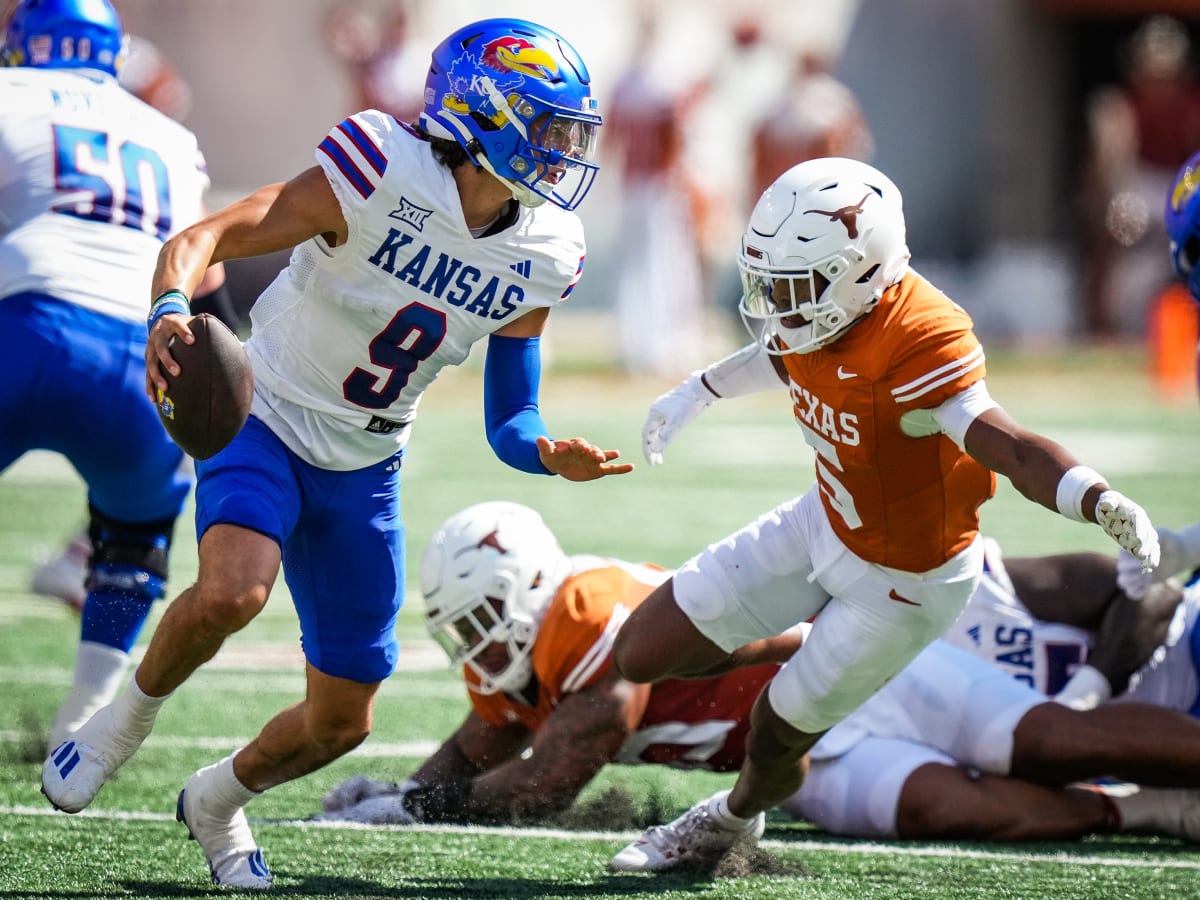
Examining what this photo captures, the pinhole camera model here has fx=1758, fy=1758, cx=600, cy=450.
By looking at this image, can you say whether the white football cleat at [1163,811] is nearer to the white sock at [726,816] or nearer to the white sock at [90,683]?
the white sock at [726,816]

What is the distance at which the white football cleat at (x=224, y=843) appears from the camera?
3574 millimetres

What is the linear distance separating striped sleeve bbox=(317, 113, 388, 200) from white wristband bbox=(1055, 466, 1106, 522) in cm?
149

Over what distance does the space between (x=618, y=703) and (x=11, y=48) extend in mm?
2515

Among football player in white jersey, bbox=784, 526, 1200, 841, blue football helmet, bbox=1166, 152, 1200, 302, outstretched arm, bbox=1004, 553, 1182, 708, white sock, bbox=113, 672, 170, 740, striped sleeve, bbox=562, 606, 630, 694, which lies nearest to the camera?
white sock, bbox=113, 672, 170, 740

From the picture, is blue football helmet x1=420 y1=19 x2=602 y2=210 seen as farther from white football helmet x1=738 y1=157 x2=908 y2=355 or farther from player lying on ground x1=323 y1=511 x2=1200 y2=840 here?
player lying on ground x1=323 y1=511 x2=1200 y2=840

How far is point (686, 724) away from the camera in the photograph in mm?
4309

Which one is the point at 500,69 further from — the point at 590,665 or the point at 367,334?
the point at 590,665

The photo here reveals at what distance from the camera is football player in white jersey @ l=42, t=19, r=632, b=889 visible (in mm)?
3578

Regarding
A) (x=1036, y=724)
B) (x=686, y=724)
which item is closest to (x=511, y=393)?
(x=686, y=724)

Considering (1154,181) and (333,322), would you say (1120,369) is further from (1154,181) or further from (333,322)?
Answer: (333,322)

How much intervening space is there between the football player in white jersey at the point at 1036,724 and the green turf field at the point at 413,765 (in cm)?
9

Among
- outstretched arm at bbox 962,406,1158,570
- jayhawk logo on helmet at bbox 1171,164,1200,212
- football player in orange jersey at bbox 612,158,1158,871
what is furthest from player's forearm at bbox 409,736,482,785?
jayhawk logo on helmet at bbox 1171,164,1200,212

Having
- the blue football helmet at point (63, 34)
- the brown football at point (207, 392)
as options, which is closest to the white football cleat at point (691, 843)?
the brown football at point (207, 392)

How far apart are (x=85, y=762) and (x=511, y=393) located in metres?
1.17
